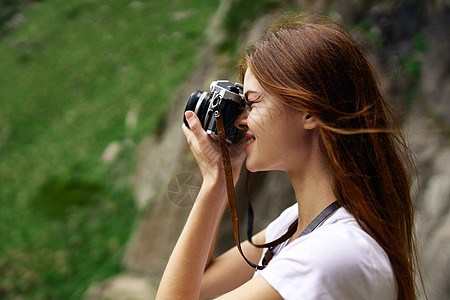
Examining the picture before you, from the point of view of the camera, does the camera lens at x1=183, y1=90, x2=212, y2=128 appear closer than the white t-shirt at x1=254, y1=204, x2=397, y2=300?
No

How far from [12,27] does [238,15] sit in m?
5.81

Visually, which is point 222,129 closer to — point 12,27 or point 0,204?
point 0,204

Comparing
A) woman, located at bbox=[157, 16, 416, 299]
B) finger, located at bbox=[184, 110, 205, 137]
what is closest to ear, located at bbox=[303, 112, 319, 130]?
woman, located at bbox=[157, 16, 416, 299]

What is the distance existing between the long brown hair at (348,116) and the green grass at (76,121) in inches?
118

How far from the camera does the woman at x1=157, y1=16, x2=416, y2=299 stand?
817mm

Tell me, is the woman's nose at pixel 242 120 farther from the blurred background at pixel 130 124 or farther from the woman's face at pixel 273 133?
the blurred background at pixel 130 124

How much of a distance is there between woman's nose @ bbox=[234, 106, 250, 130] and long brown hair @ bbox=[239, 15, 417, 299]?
0.12 m

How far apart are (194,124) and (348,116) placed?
1.31 feet

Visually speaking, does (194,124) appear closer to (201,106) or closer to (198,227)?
(201,106)

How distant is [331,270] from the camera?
0.79 m

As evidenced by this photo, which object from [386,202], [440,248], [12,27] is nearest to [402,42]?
[440,248]

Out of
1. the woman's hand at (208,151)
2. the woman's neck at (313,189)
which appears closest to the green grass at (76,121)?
the woman's hand at (208,151)

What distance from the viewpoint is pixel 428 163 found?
7.31 ft

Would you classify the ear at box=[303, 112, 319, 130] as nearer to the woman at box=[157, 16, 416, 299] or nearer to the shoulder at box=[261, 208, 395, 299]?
the woman at box=[157, 16, 416, 299]
